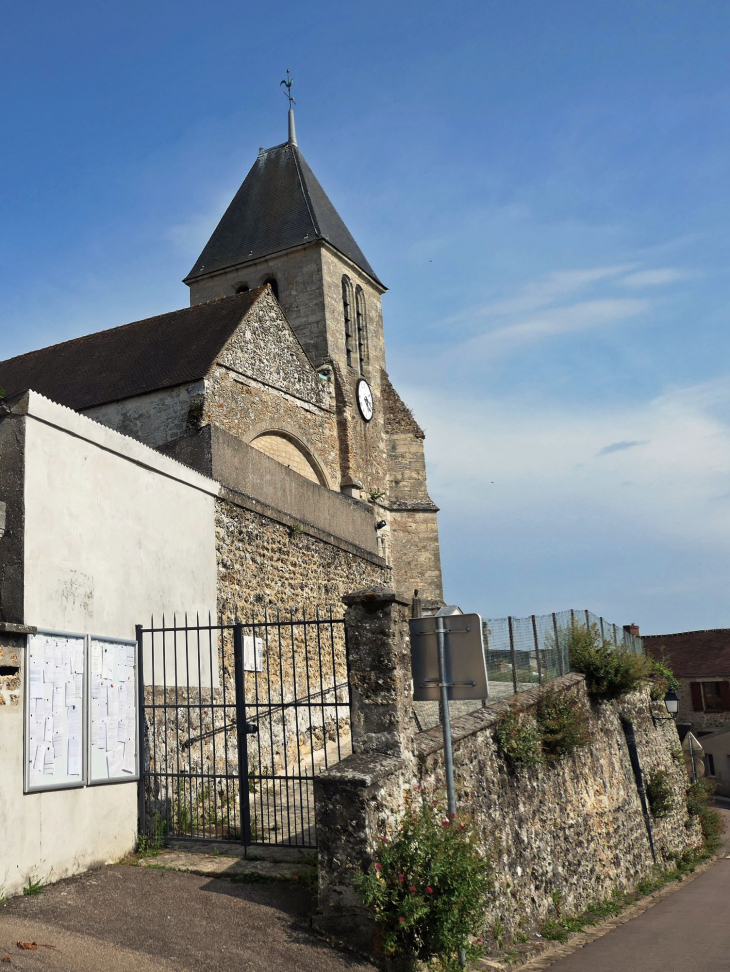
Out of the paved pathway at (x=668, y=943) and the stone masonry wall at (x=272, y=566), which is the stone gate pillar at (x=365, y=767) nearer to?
the paved pathway at (x=668, y=943)

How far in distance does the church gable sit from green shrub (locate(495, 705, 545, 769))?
8.81 meters

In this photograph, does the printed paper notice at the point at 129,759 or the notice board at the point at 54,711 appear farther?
the printed paper notice at the point at 129,759

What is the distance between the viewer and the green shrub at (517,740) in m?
9.38

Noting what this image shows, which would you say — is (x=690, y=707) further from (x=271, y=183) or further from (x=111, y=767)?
(x=111, y=767)

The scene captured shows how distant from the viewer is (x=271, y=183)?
30438 millimetres

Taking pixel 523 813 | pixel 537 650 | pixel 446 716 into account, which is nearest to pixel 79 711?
pixel 446 716

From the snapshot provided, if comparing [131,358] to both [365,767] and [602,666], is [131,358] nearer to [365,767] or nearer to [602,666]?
[602,666]

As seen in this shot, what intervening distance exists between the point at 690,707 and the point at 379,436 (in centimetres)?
2043

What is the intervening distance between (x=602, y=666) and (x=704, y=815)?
20.3 feet

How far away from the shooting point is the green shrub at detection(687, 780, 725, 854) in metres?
17.2

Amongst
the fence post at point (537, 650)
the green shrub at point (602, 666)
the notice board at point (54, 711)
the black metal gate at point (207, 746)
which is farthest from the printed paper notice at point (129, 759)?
the green shrub at point (602, 666)

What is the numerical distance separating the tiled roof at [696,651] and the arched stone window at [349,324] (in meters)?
19.0

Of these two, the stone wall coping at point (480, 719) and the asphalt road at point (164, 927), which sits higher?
the stone wall coping at point (480, 719)

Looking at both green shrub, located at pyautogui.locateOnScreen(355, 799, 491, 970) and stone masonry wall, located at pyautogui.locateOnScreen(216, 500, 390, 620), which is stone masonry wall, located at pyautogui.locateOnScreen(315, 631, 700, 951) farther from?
stone masonry wall, located at pyautogui.locateOnScreen(216, 500, 390, 620)
